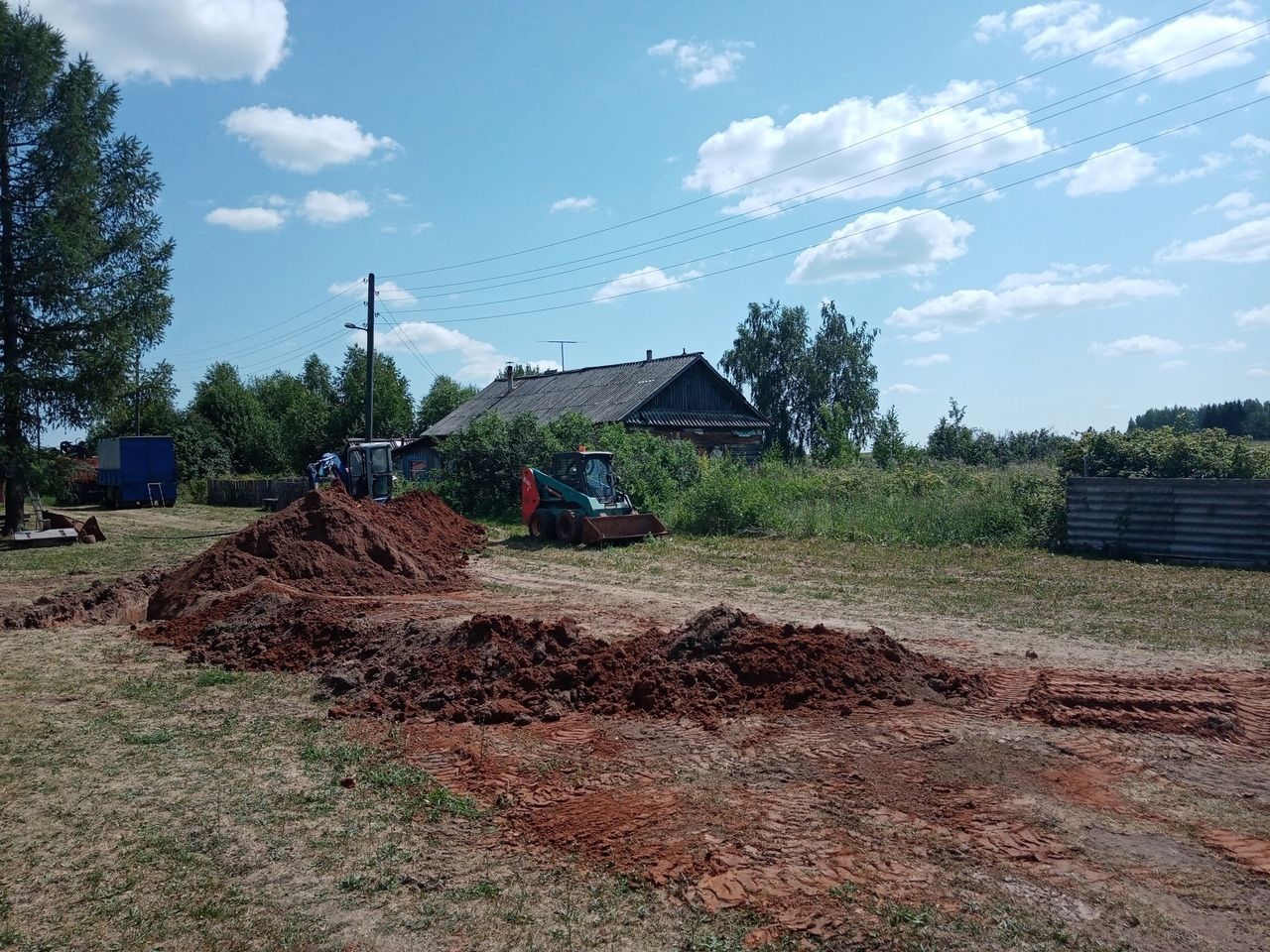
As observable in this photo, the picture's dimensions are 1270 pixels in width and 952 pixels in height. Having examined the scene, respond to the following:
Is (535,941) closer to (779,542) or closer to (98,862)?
(98,862)

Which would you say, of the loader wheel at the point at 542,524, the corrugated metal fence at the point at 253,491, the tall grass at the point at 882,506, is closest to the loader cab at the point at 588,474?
the loader wheel at the point at 542,524

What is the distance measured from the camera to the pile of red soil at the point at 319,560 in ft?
45.2

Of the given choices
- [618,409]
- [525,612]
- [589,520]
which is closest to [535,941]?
[525,612]

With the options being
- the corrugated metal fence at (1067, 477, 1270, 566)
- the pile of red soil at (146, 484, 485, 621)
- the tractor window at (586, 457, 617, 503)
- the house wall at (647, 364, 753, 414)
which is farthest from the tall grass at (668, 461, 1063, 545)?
the house wall at (647, 364, 753, 414)

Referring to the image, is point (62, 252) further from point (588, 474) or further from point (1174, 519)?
point (1174, 519)

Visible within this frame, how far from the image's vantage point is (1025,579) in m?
15.4

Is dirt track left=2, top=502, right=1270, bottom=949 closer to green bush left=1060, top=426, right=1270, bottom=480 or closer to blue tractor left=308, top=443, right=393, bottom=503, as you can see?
green bush left=1060, top=426, right=1270, bottom=480

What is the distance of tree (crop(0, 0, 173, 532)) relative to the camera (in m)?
24.5

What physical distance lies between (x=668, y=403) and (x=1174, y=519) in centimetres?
2013

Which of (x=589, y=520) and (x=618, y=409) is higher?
(x=618, y=409)

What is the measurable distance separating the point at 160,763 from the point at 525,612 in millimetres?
6120

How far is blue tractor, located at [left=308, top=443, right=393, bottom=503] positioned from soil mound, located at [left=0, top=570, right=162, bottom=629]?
11.4 m

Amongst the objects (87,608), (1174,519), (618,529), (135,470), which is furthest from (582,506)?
(135,470)

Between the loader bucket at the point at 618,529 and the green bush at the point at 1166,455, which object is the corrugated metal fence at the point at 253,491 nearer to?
the loader bucket at the point at 618,529
